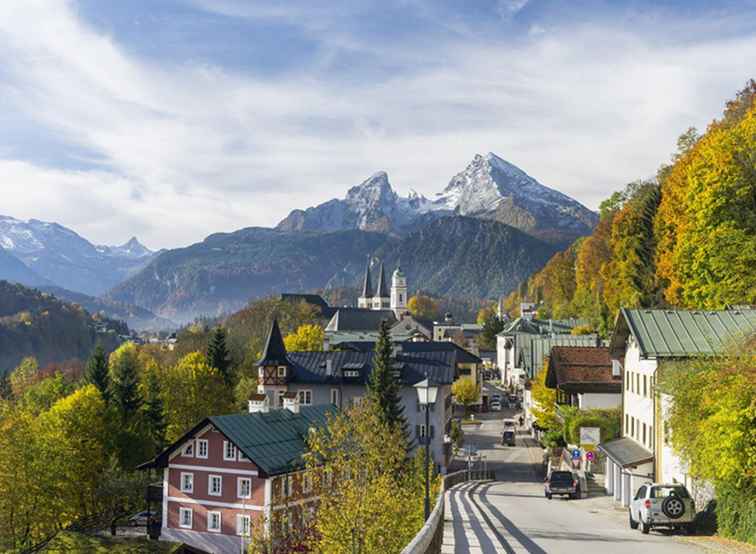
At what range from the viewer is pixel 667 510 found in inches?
1152

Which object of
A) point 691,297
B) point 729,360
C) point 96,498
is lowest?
point 96,498

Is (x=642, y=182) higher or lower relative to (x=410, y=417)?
higher

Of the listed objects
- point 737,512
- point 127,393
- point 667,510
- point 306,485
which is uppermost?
point 127,393

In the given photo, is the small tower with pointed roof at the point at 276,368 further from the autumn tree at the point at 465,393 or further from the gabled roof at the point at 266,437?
the autumn tree at the point at 465,393

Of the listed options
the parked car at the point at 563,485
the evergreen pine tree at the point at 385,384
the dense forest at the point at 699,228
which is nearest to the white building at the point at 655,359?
the parked car at the point at 563,485

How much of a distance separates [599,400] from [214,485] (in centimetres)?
2548

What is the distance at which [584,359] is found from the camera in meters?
63.9

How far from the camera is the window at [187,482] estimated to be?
57.6 metres

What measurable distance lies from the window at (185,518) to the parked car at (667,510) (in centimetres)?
3454

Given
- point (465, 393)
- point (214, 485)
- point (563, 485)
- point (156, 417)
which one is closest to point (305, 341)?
point (465, 393)

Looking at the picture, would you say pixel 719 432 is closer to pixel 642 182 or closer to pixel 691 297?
pixel 691 297

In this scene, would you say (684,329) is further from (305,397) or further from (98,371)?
(98,371)

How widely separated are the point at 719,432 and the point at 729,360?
3740mm

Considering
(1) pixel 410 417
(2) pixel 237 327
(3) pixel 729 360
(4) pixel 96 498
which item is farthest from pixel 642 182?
(2) pixel 237 327
